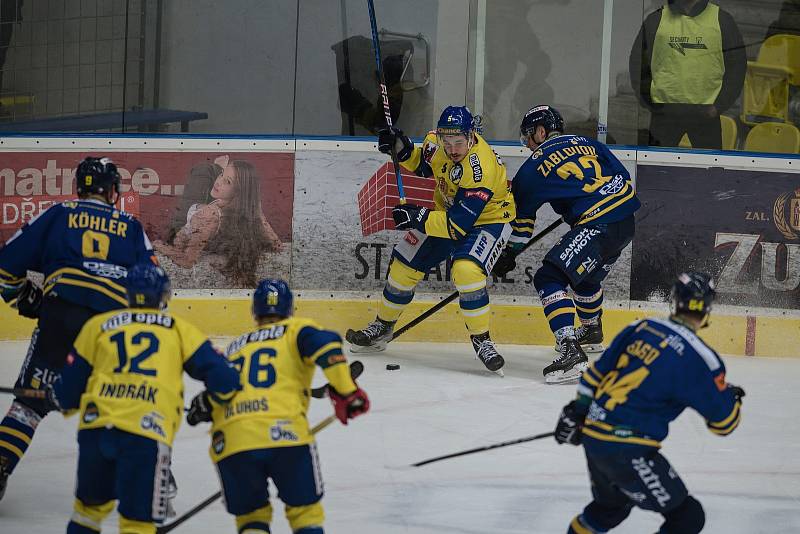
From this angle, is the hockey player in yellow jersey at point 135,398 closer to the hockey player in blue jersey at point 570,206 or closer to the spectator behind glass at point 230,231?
the hockey player in blue jersey at point 570,206

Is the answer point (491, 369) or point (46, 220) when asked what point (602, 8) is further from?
point (46, 220)

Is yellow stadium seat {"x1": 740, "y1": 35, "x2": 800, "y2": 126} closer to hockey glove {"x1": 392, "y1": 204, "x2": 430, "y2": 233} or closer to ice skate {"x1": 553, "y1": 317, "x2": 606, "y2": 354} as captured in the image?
ice skate {"x1": 553, "y1": 317, "x2": 606, "y2": 354}

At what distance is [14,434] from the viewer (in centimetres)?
409

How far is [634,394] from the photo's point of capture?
3.38m

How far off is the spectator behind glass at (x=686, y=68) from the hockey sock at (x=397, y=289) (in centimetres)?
169

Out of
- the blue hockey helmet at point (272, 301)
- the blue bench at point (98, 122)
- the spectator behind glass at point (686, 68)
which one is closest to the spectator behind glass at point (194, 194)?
the blue bench at point (98, 122)

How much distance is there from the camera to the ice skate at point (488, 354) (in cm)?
625

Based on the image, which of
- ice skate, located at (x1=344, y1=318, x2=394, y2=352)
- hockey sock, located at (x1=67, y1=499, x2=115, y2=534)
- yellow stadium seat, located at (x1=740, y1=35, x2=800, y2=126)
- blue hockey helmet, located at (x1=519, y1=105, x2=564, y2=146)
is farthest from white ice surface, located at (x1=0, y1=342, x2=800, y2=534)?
yellow stadium seat, located at (x1=740, y1=35, x2=800, y2=126)

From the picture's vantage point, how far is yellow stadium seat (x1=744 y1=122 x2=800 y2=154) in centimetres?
726

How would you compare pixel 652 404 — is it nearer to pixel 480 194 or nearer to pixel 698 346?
pixel 698 346

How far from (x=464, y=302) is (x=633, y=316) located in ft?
4.03

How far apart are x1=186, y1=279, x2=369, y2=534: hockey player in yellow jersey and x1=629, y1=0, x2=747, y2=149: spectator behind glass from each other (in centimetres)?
418

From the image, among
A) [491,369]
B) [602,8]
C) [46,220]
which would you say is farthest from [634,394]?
[602,8]

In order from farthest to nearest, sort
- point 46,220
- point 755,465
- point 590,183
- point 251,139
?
point 251,139 → point 590,183 → point 755,465 → point 46,220
